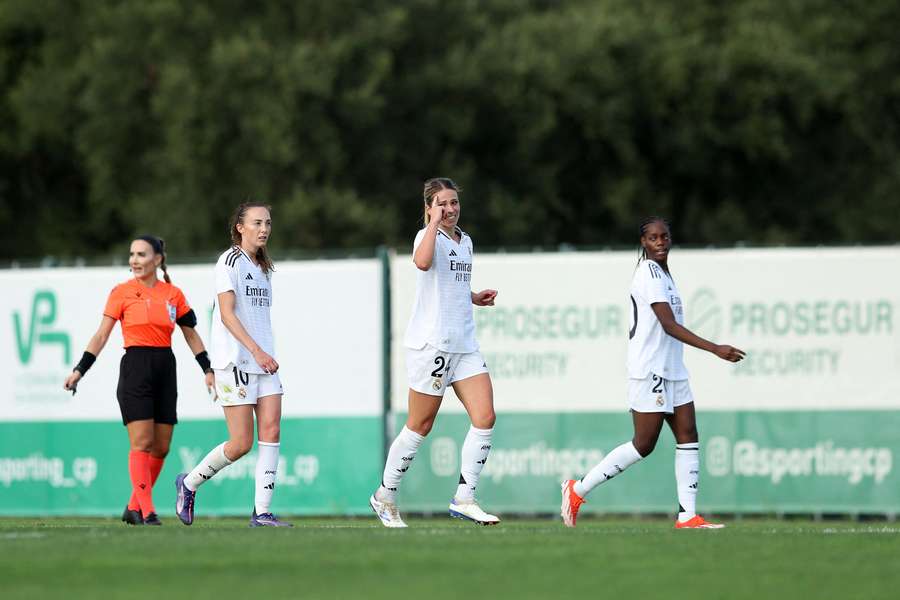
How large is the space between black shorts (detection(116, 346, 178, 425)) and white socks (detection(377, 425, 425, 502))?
1.94 m

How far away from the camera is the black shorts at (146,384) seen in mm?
12141

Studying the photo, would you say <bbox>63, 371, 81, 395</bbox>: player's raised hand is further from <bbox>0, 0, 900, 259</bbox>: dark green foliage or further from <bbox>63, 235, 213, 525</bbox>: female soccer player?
<bbox>0, 0, 900, 259</bbox>: dark green foliage

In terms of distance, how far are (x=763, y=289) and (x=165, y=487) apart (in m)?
6.41

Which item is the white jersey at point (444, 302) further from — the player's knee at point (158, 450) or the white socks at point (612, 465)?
the player's knee at point (158, 450)

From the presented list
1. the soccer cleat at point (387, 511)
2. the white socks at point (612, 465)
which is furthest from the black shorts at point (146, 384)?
the white socks at point (612, 465)

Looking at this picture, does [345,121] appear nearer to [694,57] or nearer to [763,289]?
[694,57]

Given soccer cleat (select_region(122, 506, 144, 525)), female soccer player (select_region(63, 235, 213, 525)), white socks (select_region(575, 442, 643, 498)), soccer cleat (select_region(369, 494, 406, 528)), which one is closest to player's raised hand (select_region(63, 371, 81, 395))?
female soccer player (select_region(63, 235, 213, 525))

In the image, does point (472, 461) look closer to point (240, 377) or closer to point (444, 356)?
point (444, 356)

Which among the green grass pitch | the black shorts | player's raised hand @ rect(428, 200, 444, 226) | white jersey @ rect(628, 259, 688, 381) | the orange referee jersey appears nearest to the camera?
the green grass pitch

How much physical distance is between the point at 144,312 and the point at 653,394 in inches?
141

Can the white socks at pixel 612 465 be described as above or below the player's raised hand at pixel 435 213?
below

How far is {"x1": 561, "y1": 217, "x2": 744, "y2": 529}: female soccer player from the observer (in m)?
11.6

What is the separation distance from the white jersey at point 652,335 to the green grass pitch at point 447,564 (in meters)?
1.40

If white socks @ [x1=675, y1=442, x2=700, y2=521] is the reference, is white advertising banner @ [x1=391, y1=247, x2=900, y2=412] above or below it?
above
